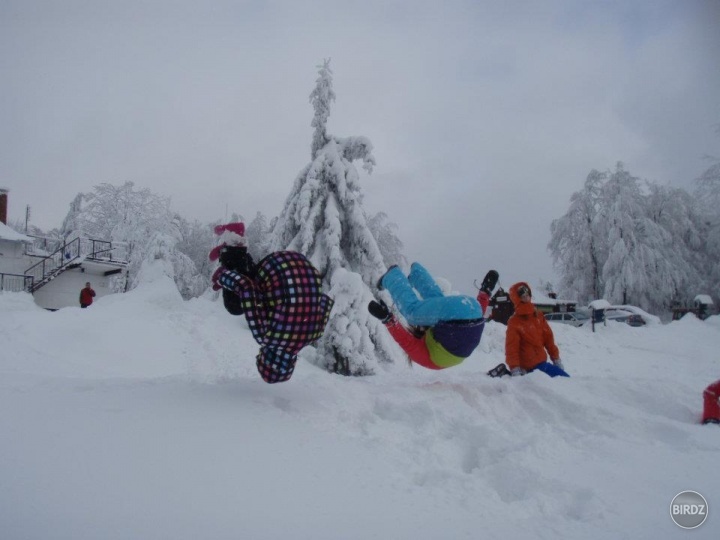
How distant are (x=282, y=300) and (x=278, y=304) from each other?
39 millimetres

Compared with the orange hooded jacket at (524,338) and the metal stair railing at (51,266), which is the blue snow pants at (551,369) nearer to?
the orange hooded jacket at (524,338)

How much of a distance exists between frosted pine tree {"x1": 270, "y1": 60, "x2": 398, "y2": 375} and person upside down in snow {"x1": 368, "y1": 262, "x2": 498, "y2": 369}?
556 centimetres

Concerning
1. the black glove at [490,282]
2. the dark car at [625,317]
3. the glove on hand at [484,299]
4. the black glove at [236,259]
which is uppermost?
the black glove at [236,259]

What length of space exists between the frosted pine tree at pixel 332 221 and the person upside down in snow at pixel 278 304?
22.0ft

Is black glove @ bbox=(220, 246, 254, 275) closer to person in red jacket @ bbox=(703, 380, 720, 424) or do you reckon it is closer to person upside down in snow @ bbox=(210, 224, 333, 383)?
person upside down in snow @ bbox=(210, 224, 333, 383)

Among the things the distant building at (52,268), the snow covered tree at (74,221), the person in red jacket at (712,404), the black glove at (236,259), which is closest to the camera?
the black glove at (236,259)

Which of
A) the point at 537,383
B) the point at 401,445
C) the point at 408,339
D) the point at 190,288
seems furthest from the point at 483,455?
the point at 190,288

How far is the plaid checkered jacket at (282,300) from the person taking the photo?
308 cm

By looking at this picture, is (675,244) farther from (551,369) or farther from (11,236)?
(11,236)

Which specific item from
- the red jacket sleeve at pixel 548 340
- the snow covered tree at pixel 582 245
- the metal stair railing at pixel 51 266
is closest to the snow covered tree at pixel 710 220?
the snow covered tree at pixel 582 245

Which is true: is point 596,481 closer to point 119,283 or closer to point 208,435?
point 208,435

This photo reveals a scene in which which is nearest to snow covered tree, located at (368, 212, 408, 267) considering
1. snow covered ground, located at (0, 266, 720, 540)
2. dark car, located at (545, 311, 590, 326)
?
dark car, located at (545, 311, 590, 326)
